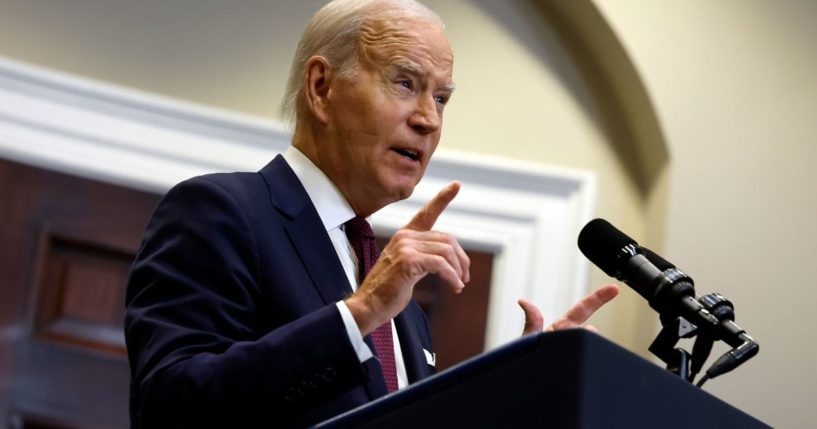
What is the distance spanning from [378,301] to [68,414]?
6.27 feet

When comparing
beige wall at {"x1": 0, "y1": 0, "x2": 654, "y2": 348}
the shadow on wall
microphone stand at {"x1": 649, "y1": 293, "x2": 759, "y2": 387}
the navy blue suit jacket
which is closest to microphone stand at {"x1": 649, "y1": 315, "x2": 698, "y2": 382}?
microphone stand at {"x1": 649, "y1": 293, "x2": 759, "y2": 387}

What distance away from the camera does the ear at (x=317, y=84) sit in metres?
1.84

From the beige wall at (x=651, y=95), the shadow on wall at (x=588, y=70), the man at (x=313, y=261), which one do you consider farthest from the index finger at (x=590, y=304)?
the shadow on wall at (x=588, y=70)

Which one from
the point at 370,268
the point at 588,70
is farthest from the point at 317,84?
the point at 588,70

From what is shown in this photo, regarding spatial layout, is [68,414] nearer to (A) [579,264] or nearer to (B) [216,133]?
(B) [216,133]

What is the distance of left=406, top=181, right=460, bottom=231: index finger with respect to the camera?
55.4 inches

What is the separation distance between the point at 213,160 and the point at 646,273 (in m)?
1.76

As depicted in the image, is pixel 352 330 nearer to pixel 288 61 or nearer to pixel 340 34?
pixel 340 34

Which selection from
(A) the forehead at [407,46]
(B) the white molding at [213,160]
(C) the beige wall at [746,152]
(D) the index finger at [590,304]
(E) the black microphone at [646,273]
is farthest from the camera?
(B) the white molding at [213,160]

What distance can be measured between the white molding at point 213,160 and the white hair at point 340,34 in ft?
3.75

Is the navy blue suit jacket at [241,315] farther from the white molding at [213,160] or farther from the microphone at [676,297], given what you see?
the white molding at [213,160]

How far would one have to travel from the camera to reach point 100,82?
10.1 feet

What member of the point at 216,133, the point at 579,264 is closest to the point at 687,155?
the point at 579,264

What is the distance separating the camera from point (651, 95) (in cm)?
302
